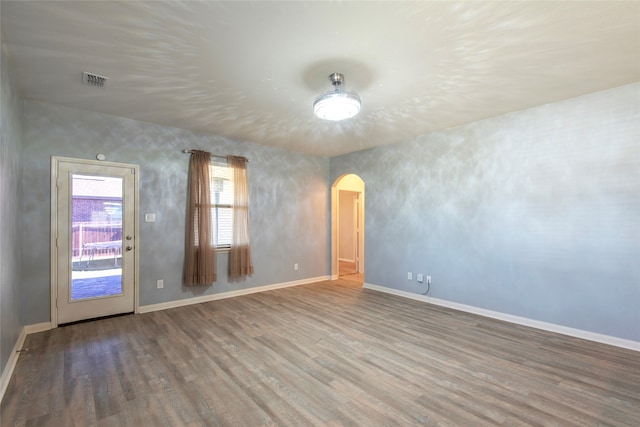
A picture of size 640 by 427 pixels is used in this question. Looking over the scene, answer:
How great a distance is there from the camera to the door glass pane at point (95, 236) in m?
3.78

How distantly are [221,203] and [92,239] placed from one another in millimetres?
1818

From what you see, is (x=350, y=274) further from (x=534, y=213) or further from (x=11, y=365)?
(x=11, y=365)

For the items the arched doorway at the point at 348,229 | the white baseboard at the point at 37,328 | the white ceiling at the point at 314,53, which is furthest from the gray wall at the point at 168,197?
the white ceiling at the point at 314,53

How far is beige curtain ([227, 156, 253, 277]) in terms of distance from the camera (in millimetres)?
5059

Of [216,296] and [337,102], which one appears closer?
[337,102]

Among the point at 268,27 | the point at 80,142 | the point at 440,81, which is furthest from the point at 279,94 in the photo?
the point at 80,142

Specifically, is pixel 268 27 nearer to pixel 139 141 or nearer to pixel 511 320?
pixel 139 141

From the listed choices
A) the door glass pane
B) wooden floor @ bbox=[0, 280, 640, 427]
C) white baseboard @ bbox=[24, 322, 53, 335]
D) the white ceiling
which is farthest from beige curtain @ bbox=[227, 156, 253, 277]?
white baseboard @ bbox=[24, 322, 53, 335]

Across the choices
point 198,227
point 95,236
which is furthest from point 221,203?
point 95,236

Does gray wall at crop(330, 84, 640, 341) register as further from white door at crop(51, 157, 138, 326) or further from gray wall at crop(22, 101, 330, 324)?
white door at crop(51, 157, 138, 326)

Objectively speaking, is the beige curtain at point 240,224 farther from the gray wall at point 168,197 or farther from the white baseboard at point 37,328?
the white baseboard at point 37,328

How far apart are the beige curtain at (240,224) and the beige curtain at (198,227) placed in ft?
1.40

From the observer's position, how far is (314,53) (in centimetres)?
249

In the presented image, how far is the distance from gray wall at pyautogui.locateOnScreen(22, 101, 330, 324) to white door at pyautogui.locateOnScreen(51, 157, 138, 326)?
10cm
